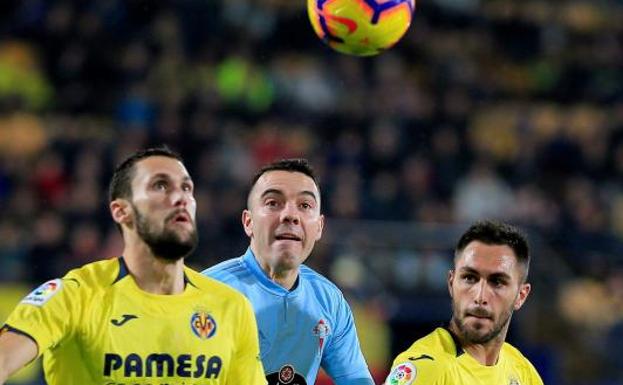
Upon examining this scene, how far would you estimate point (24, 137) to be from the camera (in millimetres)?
13711

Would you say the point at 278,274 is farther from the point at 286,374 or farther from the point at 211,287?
the point at 211,287

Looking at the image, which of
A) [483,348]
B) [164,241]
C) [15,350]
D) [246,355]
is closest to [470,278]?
[483,348]

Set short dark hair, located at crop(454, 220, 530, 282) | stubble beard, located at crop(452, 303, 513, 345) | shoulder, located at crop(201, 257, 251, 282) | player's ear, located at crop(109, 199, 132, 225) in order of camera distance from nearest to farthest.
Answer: player's ear, located at crop(109, 199, 132, 225), stubble beard, located at crop(452, 303, 513, 345), short dark hair, located at crop(454, 220, 530, 282), shoulder, located at crop(201, 257, 251, 282)

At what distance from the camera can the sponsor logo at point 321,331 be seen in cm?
624

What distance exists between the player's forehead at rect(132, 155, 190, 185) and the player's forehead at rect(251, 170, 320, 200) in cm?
110

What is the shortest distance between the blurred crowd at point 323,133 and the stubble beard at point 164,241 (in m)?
7.00

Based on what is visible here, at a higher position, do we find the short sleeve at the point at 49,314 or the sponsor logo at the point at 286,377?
the short sleeve at the point at 49,314

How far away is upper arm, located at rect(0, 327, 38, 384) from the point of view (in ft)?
14.4

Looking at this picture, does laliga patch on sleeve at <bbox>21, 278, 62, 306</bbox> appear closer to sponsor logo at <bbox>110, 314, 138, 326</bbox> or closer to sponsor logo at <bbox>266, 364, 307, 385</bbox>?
sponsor logo at <bbox>110, 314, 138, 326</bbox>

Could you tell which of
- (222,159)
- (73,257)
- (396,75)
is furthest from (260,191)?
(396,75)

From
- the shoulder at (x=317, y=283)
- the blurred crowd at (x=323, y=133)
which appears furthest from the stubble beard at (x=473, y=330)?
the blurred crowd at (x=323, y=133)

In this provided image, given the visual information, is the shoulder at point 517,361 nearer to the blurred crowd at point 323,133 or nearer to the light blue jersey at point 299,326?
the light blue jersey at point 299,326

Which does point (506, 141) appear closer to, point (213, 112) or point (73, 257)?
point (213, 112)

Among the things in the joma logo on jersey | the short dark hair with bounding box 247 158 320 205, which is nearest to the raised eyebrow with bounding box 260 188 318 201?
the short dark hair with bounding box 247 158 320 205
